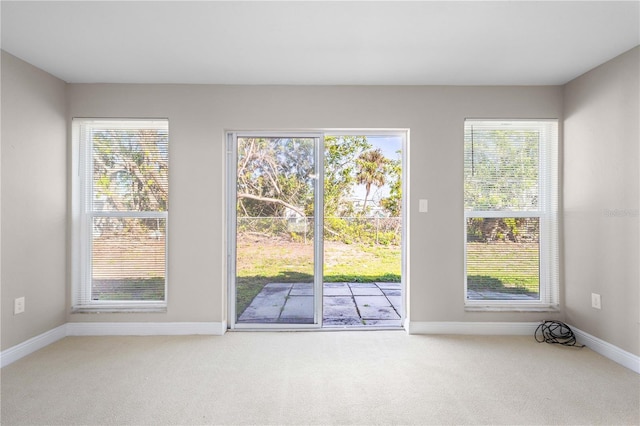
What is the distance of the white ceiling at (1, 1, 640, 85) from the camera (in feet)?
6.42

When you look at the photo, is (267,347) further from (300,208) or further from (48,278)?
(48,278)

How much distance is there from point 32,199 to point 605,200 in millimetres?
4688

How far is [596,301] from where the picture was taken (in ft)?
9.02

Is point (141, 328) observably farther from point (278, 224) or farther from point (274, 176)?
point (274, 176)

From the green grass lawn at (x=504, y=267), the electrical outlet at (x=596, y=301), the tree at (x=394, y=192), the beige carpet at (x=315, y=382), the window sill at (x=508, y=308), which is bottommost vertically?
the beige carpet at (x=315, y=382)

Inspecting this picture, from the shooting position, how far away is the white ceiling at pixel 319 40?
6.42 feet

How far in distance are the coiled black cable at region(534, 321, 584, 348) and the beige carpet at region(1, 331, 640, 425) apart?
128 mm

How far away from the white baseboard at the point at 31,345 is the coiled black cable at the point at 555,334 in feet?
14.2

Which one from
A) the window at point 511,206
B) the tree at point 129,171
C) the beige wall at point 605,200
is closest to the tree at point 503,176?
the window at point 511,206

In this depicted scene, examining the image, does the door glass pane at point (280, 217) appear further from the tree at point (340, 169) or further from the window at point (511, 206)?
the window at point (511, 206)

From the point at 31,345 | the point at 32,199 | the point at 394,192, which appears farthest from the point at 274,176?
the point at 31,345

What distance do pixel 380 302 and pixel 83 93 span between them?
3.81 m

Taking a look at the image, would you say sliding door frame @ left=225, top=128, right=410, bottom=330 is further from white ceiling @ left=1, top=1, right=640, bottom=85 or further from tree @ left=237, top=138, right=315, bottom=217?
white ceiling @ left=1, top=1, right=640, bottom=85

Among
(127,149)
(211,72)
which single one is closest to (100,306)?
(127,149)
